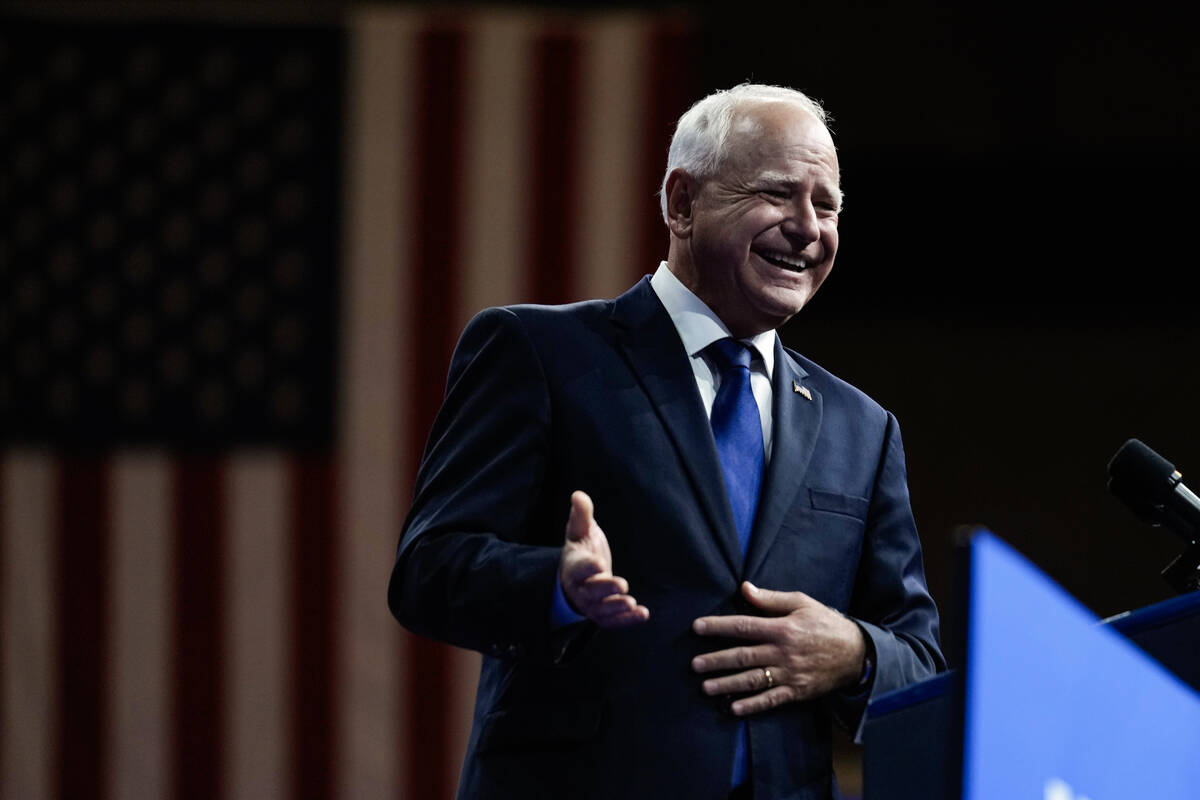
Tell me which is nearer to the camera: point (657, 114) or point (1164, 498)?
point (1164, 498)

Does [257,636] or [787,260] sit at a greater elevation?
[787,260]

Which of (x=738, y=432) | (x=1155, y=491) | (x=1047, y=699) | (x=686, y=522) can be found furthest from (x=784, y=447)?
(x=1047, y=699)

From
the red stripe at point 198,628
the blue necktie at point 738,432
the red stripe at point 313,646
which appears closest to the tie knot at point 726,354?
the blue necktie at point 738,432

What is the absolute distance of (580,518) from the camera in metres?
1.21

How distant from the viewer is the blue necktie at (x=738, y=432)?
1.46m

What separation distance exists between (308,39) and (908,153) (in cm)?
237

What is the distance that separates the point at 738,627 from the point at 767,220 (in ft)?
1.48

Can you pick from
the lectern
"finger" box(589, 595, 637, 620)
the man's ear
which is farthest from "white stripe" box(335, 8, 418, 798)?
the lectern

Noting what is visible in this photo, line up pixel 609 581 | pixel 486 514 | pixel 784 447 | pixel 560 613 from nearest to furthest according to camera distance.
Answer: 1. pixel 609 581
2. pixel 560 613
3. pixel 486 514
4. pixel 784 447

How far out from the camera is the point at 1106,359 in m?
5.70

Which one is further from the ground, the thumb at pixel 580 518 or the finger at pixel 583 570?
the thumb at pixel 580 518

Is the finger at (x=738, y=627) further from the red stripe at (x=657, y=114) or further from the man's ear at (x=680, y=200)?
the red stripe at (x=657, y=114)

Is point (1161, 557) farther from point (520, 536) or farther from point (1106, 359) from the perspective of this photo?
point (520, 536)

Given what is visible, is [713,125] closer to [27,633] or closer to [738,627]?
[738,627]
